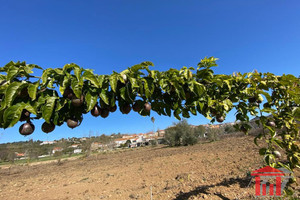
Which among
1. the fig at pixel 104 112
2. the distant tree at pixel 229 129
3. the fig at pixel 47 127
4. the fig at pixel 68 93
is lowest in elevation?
the distant tree at pixel 229 129

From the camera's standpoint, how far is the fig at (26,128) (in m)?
1.31

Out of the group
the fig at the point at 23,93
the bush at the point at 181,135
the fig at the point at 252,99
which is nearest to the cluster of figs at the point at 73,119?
the fig at the point at 23,93

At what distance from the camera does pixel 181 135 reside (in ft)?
87.2

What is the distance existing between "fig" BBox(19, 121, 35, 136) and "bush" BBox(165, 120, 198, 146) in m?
25.9

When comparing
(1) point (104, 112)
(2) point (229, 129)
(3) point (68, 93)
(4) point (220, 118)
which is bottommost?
(2) point (229, 129)

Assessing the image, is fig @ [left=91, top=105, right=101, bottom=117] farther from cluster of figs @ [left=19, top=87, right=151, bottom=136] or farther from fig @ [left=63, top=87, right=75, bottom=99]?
fig @ [left=63, top=87, right=75, bottom=99]

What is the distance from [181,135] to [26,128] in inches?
1047

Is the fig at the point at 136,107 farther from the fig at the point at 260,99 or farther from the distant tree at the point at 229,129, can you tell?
the distant tree at the point at 229,129

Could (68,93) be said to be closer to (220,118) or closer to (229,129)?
(220,118)

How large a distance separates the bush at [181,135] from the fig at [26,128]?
85.0 ft

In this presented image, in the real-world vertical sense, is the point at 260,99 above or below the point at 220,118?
above

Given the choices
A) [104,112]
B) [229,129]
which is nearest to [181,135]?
[229,129]

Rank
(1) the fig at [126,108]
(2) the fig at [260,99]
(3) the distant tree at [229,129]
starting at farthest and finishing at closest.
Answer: (3) the distant tree at [229,129], (2) the fig at [260,99], (1) the fig at [126,108]

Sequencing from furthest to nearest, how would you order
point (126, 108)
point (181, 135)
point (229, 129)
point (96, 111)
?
point (229, 129), point (181, 135), point (126, 108), point (96, 111)
